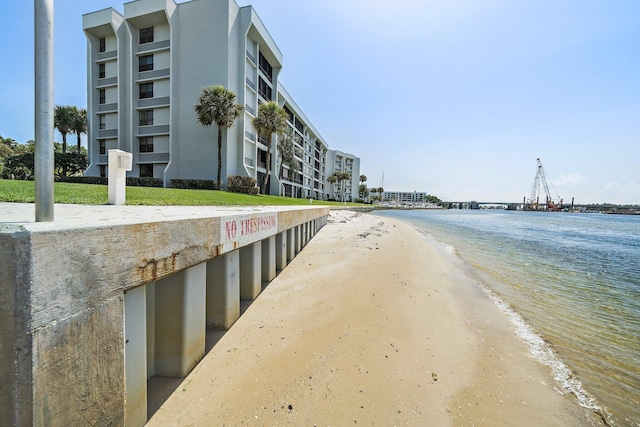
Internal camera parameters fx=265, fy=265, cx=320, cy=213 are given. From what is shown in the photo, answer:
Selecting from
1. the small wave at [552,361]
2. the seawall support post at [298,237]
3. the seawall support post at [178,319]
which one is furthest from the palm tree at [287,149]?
the seawall support post at [178,319]

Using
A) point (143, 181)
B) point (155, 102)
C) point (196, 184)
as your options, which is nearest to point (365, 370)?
point (196, 184)

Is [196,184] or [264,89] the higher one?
[264,89]

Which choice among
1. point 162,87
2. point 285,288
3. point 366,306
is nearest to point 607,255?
point 366,306

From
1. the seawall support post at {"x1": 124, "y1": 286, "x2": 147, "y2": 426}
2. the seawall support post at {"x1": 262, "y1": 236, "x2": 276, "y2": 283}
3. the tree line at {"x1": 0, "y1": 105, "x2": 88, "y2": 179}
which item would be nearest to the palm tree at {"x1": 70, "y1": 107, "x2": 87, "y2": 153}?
the tree line at {"x1": 0, "y1": 105, "x2": 88, "y2": 179}

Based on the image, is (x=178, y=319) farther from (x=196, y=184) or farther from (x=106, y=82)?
(x=106, y=82)

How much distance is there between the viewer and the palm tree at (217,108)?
85.3 ft

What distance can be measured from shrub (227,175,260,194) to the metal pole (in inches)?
1063

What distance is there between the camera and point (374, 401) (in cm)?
310

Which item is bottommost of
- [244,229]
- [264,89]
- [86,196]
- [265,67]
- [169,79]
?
[244,229]

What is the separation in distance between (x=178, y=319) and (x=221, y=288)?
1056 millimetres

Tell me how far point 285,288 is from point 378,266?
3.92 m

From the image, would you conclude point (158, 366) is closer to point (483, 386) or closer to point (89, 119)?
point (483, 386)

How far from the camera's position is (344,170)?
112m

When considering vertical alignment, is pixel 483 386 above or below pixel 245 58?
below
